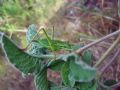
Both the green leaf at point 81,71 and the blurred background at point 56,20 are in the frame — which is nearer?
the green leaf at point 81,71

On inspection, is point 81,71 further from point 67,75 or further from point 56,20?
point 56,20

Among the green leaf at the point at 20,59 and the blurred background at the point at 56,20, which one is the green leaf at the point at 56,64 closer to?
the green leaf at the point at 20,59

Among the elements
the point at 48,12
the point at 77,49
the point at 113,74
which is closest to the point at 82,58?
the point at 77,49

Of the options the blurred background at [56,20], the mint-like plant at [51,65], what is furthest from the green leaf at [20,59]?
the blurred background at [56,20]

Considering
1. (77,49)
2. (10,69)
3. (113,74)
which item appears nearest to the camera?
(77,49)

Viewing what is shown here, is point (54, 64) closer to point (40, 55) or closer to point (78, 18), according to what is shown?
point (40, 55)

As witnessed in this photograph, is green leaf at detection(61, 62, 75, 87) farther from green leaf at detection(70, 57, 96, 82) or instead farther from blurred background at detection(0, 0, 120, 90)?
blurred background at detection(0, 0, 120, 90)

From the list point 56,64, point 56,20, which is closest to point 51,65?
point 56,64
